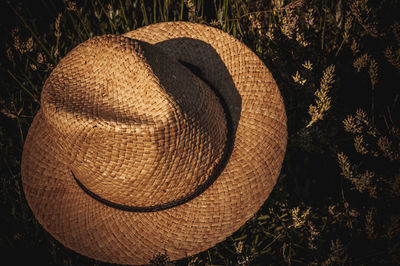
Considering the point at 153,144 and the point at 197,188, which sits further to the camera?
the point at 197,188

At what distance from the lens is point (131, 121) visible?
4.24 ft

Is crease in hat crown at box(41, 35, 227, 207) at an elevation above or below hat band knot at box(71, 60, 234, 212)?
above

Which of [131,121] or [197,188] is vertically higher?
[131,121]

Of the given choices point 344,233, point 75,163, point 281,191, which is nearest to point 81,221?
point 75,163

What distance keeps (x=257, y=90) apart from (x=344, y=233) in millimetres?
1154

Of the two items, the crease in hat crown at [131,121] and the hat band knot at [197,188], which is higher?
the crease in hat crown at [131,121]

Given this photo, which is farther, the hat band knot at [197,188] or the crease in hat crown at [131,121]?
the hat band knot at [197,188]

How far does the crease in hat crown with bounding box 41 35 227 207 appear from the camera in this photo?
1286 millimetres

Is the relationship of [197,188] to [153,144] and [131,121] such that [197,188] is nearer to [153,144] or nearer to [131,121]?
[153,144]

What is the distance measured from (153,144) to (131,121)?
15 centimetres

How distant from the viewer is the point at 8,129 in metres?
2.56

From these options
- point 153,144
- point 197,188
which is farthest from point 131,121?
point 197,188

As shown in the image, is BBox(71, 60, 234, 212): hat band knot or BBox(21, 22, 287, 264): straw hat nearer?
BBox(21, 22, 287, 264): straw hat

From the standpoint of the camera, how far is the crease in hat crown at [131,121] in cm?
129
